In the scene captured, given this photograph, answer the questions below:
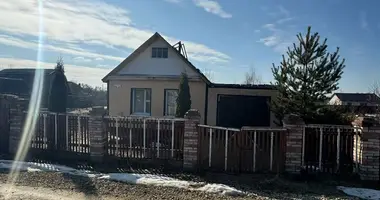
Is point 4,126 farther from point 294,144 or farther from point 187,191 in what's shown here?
point 294,144

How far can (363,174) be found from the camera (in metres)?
7.25

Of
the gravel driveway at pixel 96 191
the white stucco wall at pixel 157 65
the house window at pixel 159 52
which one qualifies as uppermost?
the house window at pixel 159 52

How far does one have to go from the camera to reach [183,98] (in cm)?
1406

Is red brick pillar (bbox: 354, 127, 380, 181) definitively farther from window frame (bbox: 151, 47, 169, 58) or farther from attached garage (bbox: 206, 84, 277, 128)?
window frame (bbox: 151, 47, 169, 58)

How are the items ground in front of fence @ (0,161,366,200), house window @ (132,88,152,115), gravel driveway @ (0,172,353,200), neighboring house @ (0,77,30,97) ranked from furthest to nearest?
neighboring house @ (0,77,30,97) < house window @ (132,88,152,115) < ground in front of fence @ (0,161,366,200) < gravel driveway @ (0,172,353,200)

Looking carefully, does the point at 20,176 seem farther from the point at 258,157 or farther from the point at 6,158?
the point at 258,157

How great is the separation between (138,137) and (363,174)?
5.96 metres

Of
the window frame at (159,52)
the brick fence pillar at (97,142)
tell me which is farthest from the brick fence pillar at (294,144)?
the window frame at (159,52)

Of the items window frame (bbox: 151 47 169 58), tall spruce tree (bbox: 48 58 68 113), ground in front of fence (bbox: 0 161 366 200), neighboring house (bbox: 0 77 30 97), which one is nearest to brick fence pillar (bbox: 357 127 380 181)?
ground in front of fence (bbox: 0 161 366 200)

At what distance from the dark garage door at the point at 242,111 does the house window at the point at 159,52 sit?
3.75 metres

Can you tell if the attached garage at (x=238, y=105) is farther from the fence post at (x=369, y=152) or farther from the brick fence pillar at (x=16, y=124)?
the brick fence pillar at (x=16, y=124)

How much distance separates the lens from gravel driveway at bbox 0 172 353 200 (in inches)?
223

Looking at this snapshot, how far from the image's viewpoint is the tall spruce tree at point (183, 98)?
45.9 feet

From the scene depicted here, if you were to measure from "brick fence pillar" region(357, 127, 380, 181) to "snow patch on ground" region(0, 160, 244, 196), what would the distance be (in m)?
3.44
